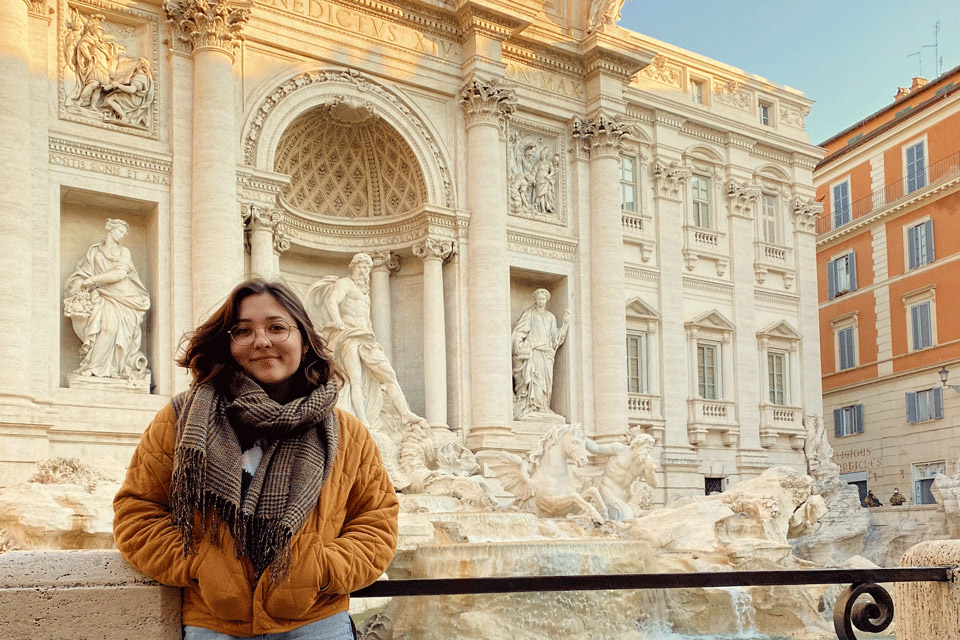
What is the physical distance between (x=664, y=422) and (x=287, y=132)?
10.6 m

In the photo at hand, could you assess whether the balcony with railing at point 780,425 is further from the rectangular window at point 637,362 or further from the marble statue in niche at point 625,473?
the marble statue in niche at point 625,473

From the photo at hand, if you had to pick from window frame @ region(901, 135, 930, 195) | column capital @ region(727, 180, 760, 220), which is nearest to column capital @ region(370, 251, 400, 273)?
column capital @ region(727, 180, 760, 220)

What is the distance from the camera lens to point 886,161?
31.8 meters

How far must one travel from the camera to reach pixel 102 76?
16.6 m

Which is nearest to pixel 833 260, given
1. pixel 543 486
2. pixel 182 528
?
pixel 543 486

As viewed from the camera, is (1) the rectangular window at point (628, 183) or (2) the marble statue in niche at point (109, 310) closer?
(2) the marble statue in niche at point (109, 310)

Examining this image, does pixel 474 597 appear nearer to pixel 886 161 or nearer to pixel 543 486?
pixel 543 486

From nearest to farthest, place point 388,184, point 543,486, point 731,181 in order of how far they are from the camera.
Result: 1. point 543,486
2. point 388,184
3. point 731,181

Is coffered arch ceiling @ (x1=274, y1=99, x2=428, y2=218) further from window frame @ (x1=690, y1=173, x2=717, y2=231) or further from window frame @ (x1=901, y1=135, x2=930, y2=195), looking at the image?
window frame @ (x1=901, y1=135, x2=930, y2=195)

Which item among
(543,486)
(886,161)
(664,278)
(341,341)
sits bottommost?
(543,486)

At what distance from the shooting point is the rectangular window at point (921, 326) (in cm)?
2933

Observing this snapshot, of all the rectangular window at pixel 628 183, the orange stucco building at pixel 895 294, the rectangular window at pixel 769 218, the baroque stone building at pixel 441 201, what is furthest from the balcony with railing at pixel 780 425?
the rectangular window at pixel 628 183

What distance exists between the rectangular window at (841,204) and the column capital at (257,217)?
21.7 m

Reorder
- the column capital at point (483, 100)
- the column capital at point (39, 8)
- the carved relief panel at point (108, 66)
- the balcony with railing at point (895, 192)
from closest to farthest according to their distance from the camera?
the column capital at point (39, 8) < the carved relief panel at point (108, 66) < the column capital at point (483, 100) < the balcony with railing at point (895, 192)
